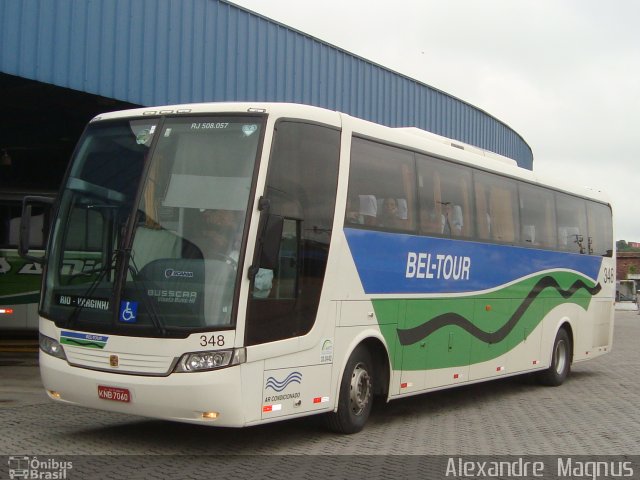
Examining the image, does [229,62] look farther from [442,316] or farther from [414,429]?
[414,429]

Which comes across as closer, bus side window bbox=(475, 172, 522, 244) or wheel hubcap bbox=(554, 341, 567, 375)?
bus side window bbox=(475, 172, 522, 244)

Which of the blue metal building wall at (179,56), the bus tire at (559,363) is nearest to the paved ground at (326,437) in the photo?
the bus tire at (559,363)

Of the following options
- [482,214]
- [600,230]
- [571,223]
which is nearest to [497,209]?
[482,214]

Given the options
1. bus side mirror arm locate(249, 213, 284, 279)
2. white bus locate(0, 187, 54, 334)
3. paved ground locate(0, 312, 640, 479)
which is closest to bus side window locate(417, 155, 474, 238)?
paved ground locate(0, 312, 640, 479)

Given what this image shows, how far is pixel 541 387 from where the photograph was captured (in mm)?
14766

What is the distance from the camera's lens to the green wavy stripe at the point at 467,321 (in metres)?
10.1

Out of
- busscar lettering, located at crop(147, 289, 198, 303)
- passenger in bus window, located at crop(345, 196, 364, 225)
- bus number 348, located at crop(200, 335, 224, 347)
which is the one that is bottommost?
bus number 348, located at crop(200, 335, 224, 347)

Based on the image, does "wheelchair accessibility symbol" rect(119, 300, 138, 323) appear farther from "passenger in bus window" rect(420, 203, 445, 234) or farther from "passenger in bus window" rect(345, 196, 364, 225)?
"passenger in bus window" rect(420, 203, 445, 234)

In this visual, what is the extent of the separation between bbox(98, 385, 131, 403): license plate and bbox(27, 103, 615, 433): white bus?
0.04 feet

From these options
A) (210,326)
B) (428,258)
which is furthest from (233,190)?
(428,258)

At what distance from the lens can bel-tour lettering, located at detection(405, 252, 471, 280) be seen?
1036cm

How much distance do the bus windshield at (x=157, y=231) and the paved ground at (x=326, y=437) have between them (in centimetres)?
120

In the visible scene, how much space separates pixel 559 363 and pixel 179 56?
28.5ft

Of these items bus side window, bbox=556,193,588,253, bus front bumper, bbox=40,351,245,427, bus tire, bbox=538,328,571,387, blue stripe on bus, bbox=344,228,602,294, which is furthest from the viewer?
bus side window, bbox=556,193,588,253
